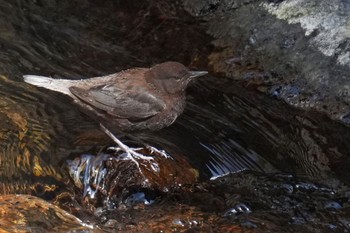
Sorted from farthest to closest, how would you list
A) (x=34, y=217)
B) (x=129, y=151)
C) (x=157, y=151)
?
(x=157, y=151)
(x=129, y=151)
(x=34, y=217)

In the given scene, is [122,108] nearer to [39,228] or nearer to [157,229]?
[157,229]

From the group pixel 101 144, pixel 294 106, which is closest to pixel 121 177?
pixel 101 144

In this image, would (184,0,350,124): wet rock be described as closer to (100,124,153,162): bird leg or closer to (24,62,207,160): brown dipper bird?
(24,62,207,160): brown dipper bird

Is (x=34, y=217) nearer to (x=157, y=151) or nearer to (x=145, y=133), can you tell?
(x=157, y=151)

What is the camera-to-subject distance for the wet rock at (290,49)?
592 cm

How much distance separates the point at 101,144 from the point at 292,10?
2.24 metres

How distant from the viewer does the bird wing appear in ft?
17.5

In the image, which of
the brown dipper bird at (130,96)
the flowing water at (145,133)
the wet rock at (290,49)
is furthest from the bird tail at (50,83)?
the wet rock at (290,49)

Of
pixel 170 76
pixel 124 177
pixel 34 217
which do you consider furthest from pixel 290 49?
pixel 34 217

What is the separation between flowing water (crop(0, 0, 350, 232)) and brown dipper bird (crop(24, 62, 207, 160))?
18cm

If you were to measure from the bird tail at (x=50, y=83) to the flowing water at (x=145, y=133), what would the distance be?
0.72 ft

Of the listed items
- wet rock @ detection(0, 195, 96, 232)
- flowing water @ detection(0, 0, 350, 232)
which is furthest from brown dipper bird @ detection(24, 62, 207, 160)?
wet rock @ detection(0, 195, 96, 232)

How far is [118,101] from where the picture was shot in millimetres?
5332

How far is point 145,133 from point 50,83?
33.0 inches
